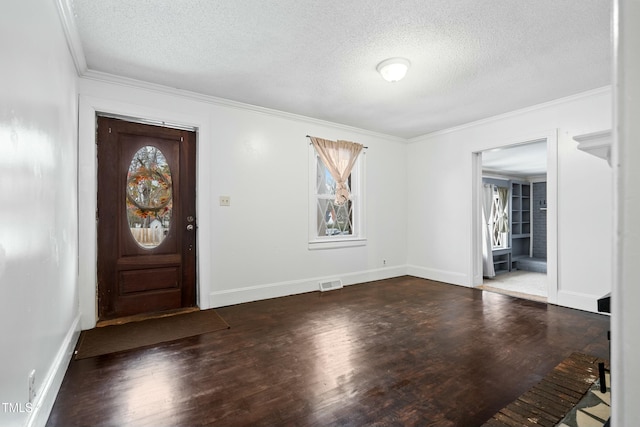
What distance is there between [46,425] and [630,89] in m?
2.63

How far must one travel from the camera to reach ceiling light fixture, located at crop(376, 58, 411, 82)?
2.87 metres

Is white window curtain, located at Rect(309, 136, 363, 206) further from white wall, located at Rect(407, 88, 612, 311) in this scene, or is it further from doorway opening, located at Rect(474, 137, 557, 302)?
doorway opening, located at Rect(474, 137, 557, 302)

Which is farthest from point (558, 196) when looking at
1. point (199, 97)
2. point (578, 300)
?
point (199, 97)

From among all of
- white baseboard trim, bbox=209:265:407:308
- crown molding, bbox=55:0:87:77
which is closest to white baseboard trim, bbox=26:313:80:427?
white baseboard trim, bbox=209:265:407:308

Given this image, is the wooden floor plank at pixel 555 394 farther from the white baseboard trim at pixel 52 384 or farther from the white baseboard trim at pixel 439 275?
the white baseboard trim at pixel 439 275

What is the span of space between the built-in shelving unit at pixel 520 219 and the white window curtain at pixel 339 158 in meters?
Answer: 5.55

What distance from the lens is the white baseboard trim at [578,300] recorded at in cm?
359

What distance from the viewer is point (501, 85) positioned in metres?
3.45

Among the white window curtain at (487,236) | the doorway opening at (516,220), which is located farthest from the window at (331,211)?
the white window curtain at (487,236)

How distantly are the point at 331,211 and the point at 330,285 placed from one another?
116 cm

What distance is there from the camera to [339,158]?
4902 millimetres

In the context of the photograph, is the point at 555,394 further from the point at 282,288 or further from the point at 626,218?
the point at 282,288

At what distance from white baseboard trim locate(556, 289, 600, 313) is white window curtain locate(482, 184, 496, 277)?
196cm

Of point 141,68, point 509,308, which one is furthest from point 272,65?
point 509,308
